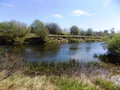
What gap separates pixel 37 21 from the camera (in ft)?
236

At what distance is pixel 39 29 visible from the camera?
63844 millimetres

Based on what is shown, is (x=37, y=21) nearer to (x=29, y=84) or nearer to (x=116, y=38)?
(x=116, y=38)

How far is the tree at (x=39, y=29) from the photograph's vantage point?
6153cm

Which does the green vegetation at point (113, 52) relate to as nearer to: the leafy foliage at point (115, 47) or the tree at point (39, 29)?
the leafy foliage at point (115, 47)

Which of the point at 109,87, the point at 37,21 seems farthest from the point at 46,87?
the point at 37,21

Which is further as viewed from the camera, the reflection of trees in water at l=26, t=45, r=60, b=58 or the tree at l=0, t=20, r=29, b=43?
the tree at l=0, t=20, r=29, b=43

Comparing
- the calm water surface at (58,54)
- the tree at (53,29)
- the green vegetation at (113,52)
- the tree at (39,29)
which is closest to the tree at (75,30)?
the tree at (53,29)

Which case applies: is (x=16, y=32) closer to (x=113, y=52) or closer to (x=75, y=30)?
(x=113, y=52)

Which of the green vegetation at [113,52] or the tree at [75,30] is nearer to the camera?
the green vegetation at [113,52]

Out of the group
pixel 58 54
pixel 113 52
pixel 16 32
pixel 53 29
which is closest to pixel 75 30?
pixel 53 29

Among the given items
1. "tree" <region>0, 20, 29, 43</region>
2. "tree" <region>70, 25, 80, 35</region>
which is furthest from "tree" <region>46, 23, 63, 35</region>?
"tree" <region>0, 20, 29, 43</region>

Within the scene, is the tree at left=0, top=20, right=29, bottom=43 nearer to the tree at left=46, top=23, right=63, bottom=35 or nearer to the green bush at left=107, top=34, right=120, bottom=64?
the tree at left=46, top=23, right=63, bottom=35

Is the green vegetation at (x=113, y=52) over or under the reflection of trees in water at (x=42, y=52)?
over

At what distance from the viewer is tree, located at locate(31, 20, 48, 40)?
202ft
